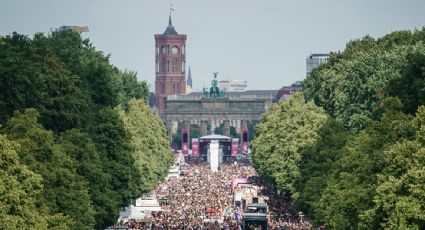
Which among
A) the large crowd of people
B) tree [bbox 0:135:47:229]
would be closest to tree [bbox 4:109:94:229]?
tree [bbox 0:135:47:229]

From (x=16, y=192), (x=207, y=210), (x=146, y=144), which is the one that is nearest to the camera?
(x=16, y=192)

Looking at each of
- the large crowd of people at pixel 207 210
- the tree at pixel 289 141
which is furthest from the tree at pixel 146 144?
the tree at pixel 289 141

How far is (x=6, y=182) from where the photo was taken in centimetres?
7331

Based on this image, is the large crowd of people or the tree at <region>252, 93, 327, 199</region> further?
the tree at <region>252, 93, 327, 199</region>

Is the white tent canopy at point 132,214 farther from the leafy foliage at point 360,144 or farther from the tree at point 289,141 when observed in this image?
the leafy foliage at point 360,144

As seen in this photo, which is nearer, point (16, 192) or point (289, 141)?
point (16, 192)

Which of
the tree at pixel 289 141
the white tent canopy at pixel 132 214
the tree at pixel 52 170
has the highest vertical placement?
the tree at pixel 289 141

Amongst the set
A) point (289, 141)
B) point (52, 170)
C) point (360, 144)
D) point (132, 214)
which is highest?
point (289, 141)

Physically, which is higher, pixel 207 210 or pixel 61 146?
pixel 61 146

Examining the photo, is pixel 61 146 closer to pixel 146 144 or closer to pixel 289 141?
pixel 289 141

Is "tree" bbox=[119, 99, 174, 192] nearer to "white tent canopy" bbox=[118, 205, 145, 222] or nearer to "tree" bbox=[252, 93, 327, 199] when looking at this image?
"white tent canopy" bbox=[118, 205, 145, 222]

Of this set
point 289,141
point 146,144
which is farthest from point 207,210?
point 146,144

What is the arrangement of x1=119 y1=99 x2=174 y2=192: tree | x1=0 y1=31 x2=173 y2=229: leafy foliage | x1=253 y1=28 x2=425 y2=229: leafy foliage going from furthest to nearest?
x1=119 y1=99 x2=174 y2=192: tree, x1=0 y1=31 x2=173 y2=229: leafy foliage, x1=253 y1=28 x2=425 y2=229: leafy foliage

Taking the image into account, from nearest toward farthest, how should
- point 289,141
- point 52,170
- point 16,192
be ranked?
1. point 16,192
2. point 52,170
3. point 289,141
